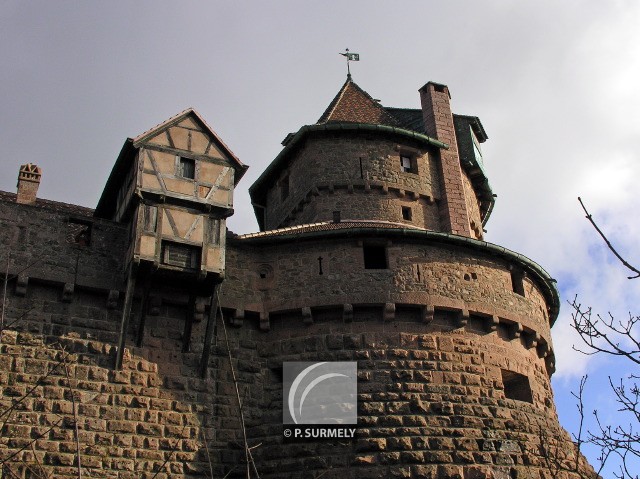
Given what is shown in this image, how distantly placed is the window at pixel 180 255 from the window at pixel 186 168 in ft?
5.41

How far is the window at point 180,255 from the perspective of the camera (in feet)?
47.9

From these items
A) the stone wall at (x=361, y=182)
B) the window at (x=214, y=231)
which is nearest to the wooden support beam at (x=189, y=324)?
A: the window at (x=214, y=231)

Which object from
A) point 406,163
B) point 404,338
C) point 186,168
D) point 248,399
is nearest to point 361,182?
point 406,163

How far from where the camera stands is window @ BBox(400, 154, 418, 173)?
66.8ft

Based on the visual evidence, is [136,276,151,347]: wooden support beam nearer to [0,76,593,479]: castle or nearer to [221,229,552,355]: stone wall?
[0,76,593,479]: castle

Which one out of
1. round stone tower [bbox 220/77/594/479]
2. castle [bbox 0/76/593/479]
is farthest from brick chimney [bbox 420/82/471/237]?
castle [bbox 0/76/593/479]

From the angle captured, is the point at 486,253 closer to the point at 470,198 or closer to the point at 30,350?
the point at 470,198

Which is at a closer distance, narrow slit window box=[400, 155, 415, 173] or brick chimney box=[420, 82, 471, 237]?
brick chimney box=[420, 82, 471, 237]

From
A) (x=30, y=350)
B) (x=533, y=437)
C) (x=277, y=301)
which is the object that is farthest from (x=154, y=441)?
(x=533, y=437)

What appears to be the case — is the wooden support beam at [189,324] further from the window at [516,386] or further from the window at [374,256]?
the window at [516,386]

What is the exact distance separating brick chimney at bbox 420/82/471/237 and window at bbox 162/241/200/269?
7.20 meters

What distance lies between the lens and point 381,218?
1927 centimetres

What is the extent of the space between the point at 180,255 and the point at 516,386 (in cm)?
773

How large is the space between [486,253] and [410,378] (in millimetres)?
3699
